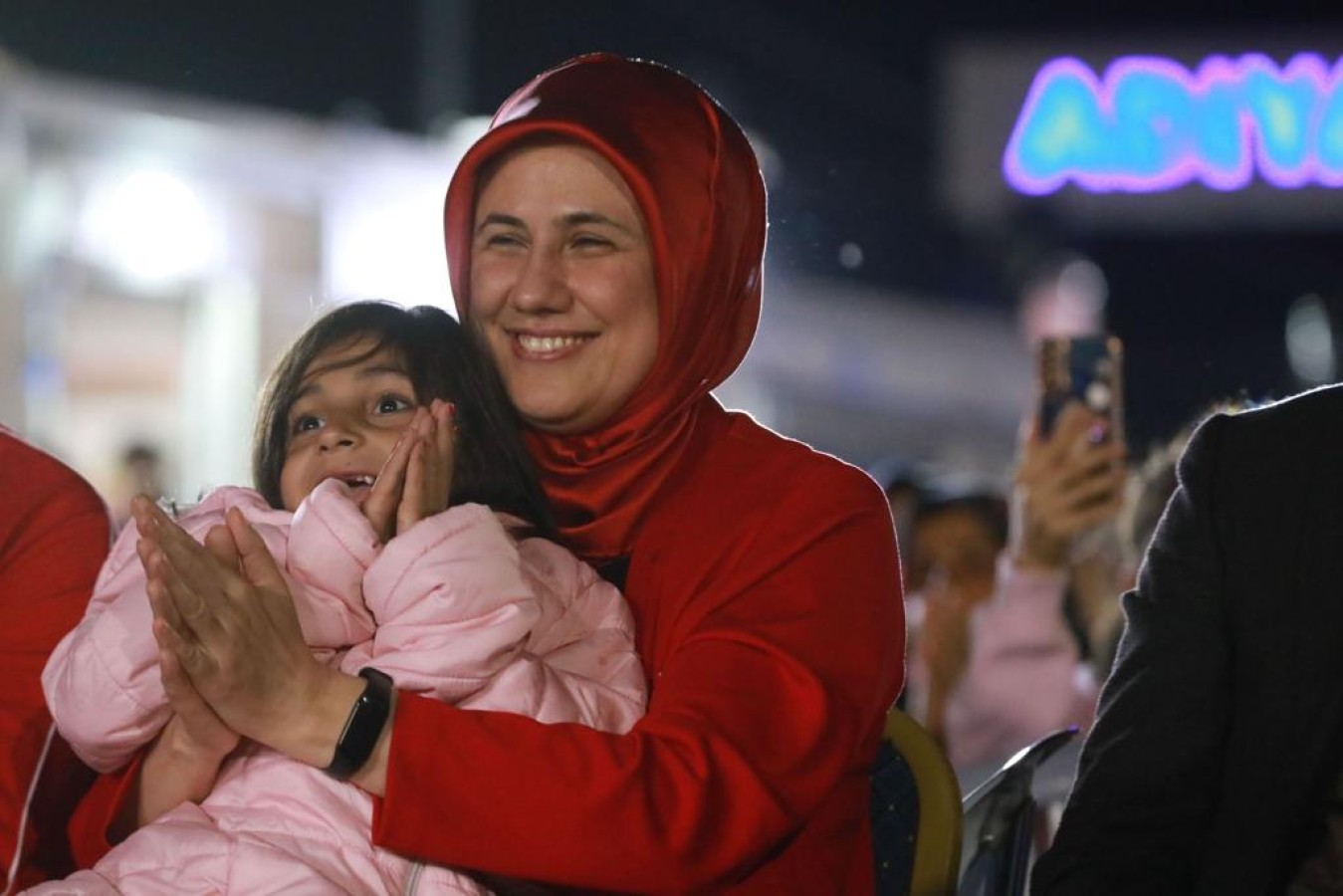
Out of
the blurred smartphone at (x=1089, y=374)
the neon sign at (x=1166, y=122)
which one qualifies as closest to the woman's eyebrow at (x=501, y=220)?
the blurred smartphone at (x=1089, y=374)

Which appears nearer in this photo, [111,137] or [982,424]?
[111,137]

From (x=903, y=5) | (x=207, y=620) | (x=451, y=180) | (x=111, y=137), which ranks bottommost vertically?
(x=207, y=620)

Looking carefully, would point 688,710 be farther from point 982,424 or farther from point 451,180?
point 982,424

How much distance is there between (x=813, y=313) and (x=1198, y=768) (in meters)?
8.39

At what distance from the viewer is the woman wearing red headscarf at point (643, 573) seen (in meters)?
1.71

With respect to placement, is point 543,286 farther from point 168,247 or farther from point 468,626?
point 168,247

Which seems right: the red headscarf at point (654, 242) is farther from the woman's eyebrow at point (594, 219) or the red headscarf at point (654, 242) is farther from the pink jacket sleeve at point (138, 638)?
the pink jacket sleeve at point (138, 638)

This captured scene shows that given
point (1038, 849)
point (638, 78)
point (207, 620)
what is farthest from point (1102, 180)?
Answer: point (207, 620)

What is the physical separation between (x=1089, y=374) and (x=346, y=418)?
55.3 inches

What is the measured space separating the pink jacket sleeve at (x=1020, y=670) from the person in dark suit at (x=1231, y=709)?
1.35 m

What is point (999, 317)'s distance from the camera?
1867cm

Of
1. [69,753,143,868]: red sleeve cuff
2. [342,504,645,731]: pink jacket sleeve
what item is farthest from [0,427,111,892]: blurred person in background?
[342,504,645,731]: pink jacket sleeve

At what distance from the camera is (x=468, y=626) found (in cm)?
175

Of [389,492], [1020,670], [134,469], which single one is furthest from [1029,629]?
[134,469]
